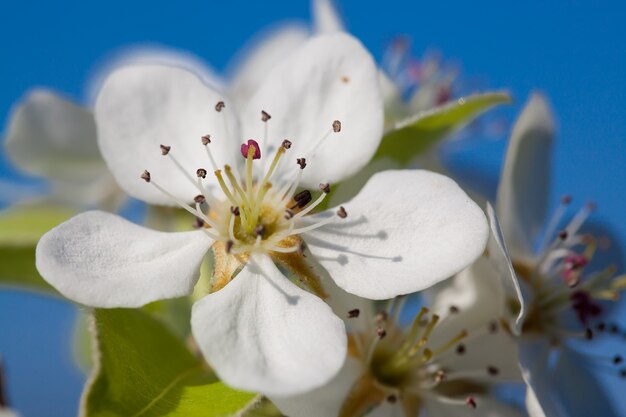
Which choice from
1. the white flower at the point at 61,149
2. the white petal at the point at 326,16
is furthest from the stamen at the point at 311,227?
the white flower at the point at 61,149

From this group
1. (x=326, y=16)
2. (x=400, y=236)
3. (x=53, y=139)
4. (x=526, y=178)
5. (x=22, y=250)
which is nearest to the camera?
(x=400, y=236)

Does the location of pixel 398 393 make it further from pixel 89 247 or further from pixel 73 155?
pixel 73 155

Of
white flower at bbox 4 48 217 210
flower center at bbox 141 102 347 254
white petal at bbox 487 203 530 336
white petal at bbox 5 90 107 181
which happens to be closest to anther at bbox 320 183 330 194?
flower center at bbox 141 102 347 254

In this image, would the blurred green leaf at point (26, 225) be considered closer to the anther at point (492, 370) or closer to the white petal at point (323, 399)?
the white petal at point (323, 399)

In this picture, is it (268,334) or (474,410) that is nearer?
(268,334)

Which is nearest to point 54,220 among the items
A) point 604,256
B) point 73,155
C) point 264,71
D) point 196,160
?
point 196,160

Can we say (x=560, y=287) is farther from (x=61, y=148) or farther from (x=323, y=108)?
(x=61, y=148)

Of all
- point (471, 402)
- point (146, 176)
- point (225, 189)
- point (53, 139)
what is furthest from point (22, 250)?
point (471, 402)

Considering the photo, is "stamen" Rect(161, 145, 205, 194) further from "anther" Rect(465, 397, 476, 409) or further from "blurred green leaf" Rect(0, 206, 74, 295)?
"anther" Rect(465, 397, 476, 409)
